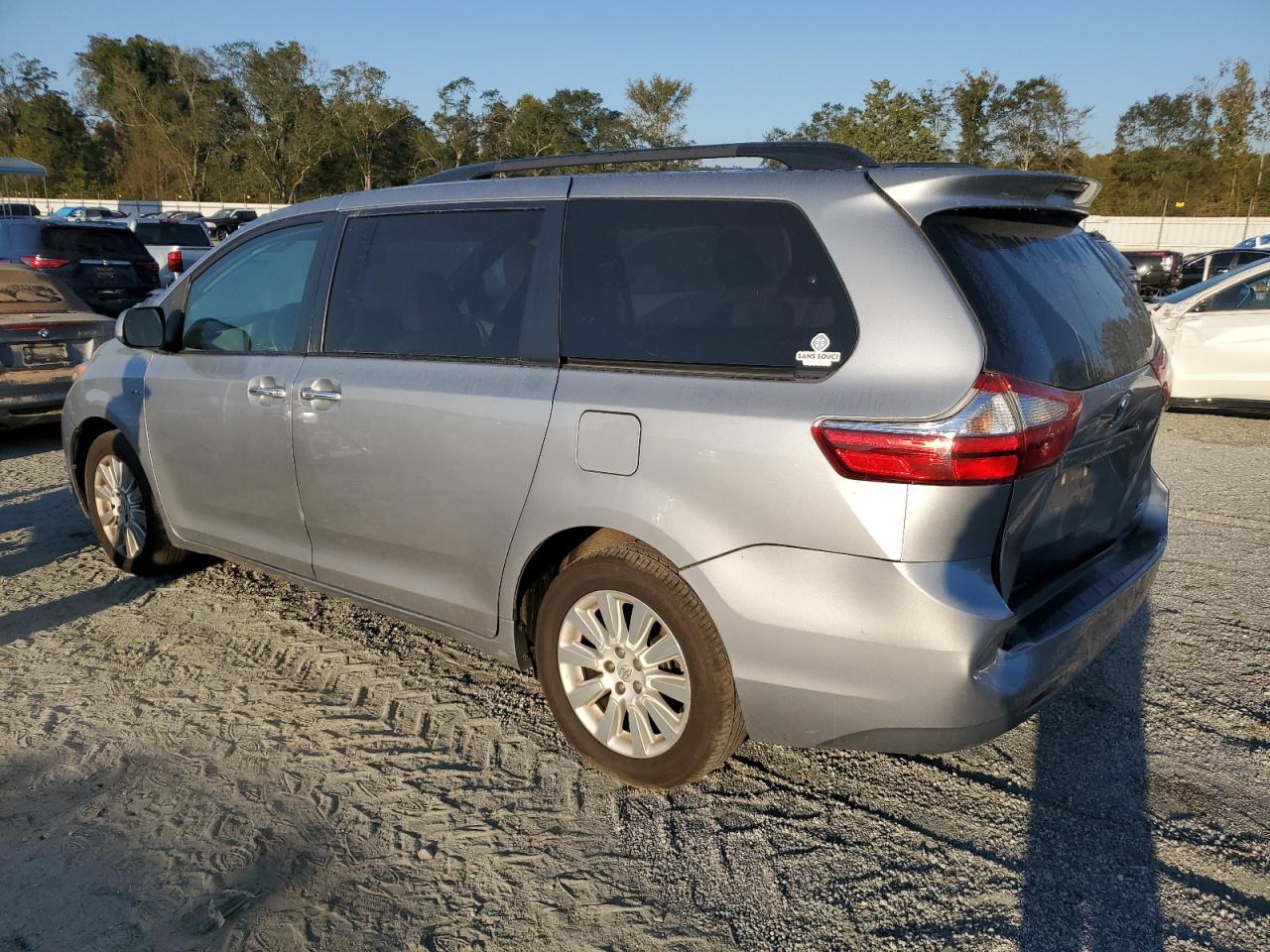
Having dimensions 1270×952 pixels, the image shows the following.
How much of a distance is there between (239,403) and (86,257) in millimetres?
10953

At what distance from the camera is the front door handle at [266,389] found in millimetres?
3887

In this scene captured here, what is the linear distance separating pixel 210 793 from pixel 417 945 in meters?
1.05

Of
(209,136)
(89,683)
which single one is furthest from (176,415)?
(209,136)

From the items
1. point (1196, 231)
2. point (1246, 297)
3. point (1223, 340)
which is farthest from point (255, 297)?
point (1196, 231)

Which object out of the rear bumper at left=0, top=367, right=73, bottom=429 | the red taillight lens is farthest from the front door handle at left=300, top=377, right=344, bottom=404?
the red taillight lens

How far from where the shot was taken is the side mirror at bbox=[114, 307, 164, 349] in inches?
176

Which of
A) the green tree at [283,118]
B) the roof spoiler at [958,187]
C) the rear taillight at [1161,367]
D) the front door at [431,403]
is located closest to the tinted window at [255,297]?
the front door at [431,403]

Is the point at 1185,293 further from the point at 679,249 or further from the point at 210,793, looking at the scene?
the point at 210,793

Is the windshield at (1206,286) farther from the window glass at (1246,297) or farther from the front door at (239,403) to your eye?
the front door at (239,403)

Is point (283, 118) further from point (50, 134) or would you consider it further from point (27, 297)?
point (27, 297)

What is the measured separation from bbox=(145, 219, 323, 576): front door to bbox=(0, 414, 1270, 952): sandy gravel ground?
1.72ft

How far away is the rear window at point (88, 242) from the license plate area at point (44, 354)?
5917mm

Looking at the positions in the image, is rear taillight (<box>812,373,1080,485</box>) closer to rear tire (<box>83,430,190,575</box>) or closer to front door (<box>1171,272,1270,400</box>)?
rear tire (<box>83,430,190,575</box>)

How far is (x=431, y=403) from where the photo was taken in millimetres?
3357
